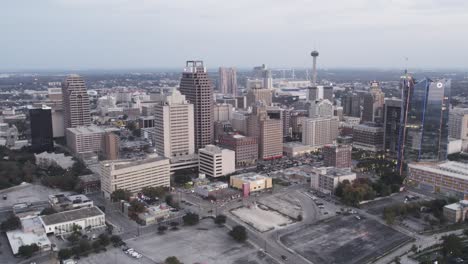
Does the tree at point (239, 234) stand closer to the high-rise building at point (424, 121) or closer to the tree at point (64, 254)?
the tree at point (64, 254)

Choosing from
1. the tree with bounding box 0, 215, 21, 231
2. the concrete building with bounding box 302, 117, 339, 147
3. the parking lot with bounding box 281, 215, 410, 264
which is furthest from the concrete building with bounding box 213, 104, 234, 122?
the tree with bounding box 0, 215, 21, 231

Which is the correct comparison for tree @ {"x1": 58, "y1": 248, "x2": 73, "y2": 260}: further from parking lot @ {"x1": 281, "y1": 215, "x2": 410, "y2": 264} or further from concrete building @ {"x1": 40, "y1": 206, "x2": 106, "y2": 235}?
parking lot @ {"x1": 281, "y1": 215, "x2": 410, "y2": 264}

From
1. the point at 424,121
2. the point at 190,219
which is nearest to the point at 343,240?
the point at 190,219

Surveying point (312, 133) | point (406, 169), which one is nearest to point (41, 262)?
point (406, 169)

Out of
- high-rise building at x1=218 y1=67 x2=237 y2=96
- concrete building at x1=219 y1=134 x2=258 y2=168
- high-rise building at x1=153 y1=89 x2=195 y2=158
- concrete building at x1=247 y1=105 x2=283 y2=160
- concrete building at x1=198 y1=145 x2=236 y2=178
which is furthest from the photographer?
high-rise building at x1=218 y1=67 x2=237 y2=96

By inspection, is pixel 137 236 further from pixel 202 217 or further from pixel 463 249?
pixel 463 249
